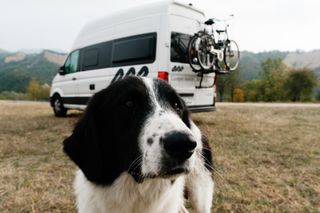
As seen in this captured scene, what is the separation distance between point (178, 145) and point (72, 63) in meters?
8.71

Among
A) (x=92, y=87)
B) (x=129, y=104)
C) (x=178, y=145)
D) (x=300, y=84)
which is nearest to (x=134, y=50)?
(x=92, y=87)

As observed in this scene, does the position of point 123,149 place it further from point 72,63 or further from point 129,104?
point 72,63

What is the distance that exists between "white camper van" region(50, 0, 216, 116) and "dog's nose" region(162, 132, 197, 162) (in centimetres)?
476

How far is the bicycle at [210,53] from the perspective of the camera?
661cm

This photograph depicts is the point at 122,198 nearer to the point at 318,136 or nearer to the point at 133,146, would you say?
the point at 133,146

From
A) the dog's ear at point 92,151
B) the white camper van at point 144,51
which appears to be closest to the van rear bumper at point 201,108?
the white camper van at point 144,51

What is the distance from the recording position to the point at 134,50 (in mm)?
6953

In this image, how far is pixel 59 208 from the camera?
280 cm

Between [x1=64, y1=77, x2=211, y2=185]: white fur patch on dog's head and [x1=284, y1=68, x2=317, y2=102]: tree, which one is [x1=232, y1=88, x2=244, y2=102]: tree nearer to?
[x1=284, y1=68, x2=317, y2=102]: tree

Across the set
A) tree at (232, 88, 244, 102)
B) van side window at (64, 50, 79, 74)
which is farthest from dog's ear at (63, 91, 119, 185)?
tree at (232, 88, 244, 102)

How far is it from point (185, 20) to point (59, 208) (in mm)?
5369

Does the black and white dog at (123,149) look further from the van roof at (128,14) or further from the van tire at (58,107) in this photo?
the van tire at (58,107)

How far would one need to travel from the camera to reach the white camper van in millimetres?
6371

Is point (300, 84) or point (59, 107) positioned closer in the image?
point (59, 107)
